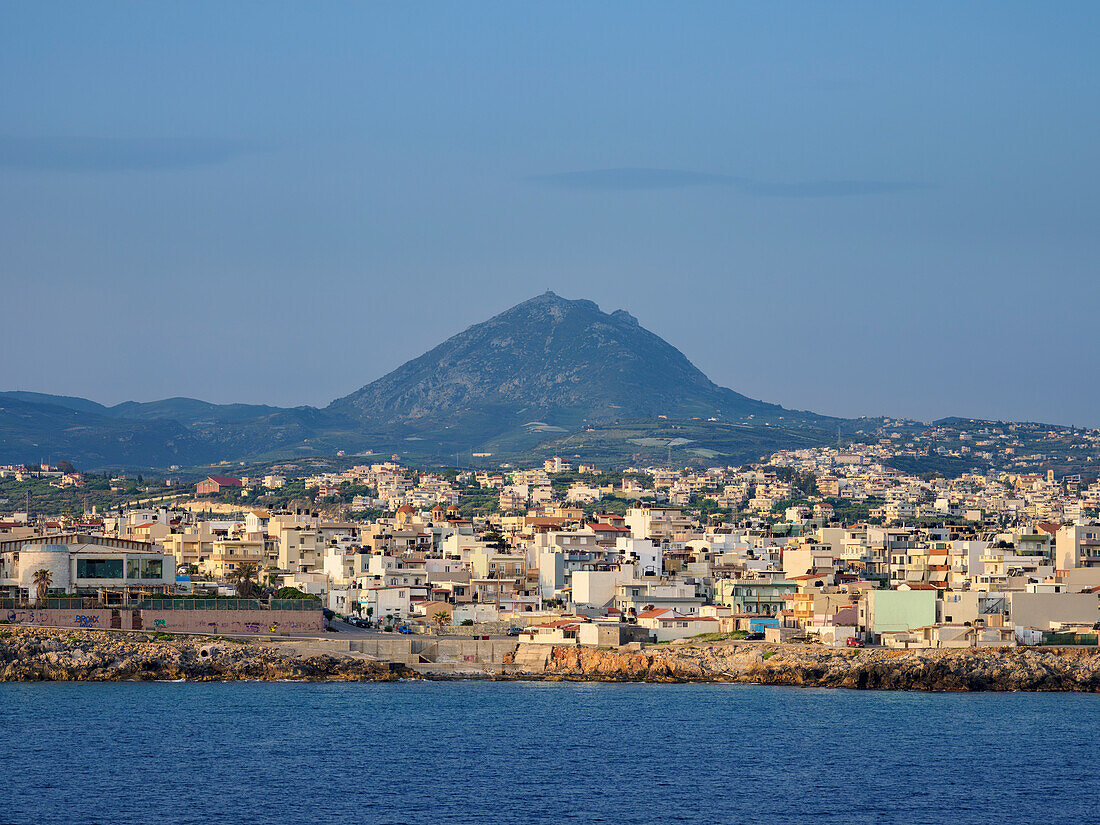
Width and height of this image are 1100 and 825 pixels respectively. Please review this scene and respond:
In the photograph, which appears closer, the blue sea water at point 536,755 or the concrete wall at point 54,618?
the blue sea water at point 536,755

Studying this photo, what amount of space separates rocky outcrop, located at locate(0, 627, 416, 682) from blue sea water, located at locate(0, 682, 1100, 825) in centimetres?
182

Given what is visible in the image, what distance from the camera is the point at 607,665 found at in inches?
2977

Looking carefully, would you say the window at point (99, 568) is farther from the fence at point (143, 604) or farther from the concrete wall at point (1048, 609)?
the concrete wall at point (1048, 609)

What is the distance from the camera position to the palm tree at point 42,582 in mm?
77500

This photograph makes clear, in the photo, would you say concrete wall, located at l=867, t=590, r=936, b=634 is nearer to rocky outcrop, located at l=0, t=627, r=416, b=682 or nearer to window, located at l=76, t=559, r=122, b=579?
rocky outcrop, located at l=0, t=627, r=416, b=682

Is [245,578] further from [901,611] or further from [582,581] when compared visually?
[901,611]

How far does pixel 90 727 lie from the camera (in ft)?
190

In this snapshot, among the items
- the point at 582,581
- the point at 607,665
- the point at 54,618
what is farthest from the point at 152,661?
the point at 582,581

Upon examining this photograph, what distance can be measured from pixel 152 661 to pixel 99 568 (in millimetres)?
9312

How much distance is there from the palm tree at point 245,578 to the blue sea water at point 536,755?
16.5 metres

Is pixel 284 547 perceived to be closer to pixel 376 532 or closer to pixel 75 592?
pixel 376 532

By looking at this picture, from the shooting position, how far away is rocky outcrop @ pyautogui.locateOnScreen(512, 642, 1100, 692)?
70000 millimetres

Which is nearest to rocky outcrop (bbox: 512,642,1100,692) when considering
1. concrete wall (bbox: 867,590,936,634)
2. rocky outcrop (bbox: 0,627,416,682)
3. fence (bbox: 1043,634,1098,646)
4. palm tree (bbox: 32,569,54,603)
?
fence (bbox: 1043,634,1098,646)

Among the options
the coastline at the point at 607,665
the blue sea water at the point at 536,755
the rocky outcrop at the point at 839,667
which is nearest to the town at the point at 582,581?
the rocky outcrop at the point at 839,667
